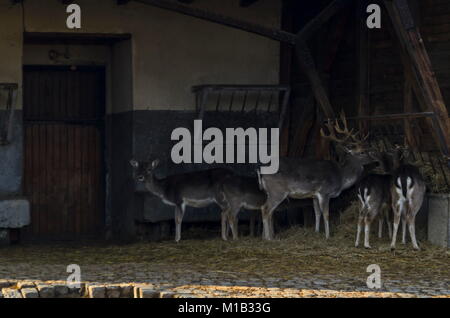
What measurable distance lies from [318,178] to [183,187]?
1965mm

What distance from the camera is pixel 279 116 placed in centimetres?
1686

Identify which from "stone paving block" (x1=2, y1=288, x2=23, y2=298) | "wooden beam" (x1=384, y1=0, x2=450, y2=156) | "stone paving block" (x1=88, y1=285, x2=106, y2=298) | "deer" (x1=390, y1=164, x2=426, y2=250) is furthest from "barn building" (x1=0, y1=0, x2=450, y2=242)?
"stone paving block" (x1=88, y1=285, x2=106, y2=298)

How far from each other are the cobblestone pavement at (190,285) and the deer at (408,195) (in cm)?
222

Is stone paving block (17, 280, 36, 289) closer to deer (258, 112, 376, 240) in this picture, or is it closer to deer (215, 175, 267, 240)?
deer (215, 175, 267, 240)

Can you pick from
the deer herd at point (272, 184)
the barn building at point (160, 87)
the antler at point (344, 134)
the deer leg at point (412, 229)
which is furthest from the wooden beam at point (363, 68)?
the deer leg at point (412, 229)

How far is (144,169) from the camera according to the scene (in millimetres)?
15625

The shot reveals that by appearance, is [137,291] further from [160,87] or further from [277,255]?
[160,87]

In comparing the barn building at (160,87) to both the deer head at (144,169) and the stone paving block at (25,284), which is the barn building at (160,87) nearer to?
the deer head at (144,169)

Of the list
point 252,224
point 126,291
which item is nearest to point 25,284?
point 126,291

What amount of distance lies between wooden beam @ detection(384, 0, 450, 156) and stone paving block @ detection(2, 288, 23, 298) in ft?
19.1

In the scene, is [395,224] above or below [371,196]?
below
